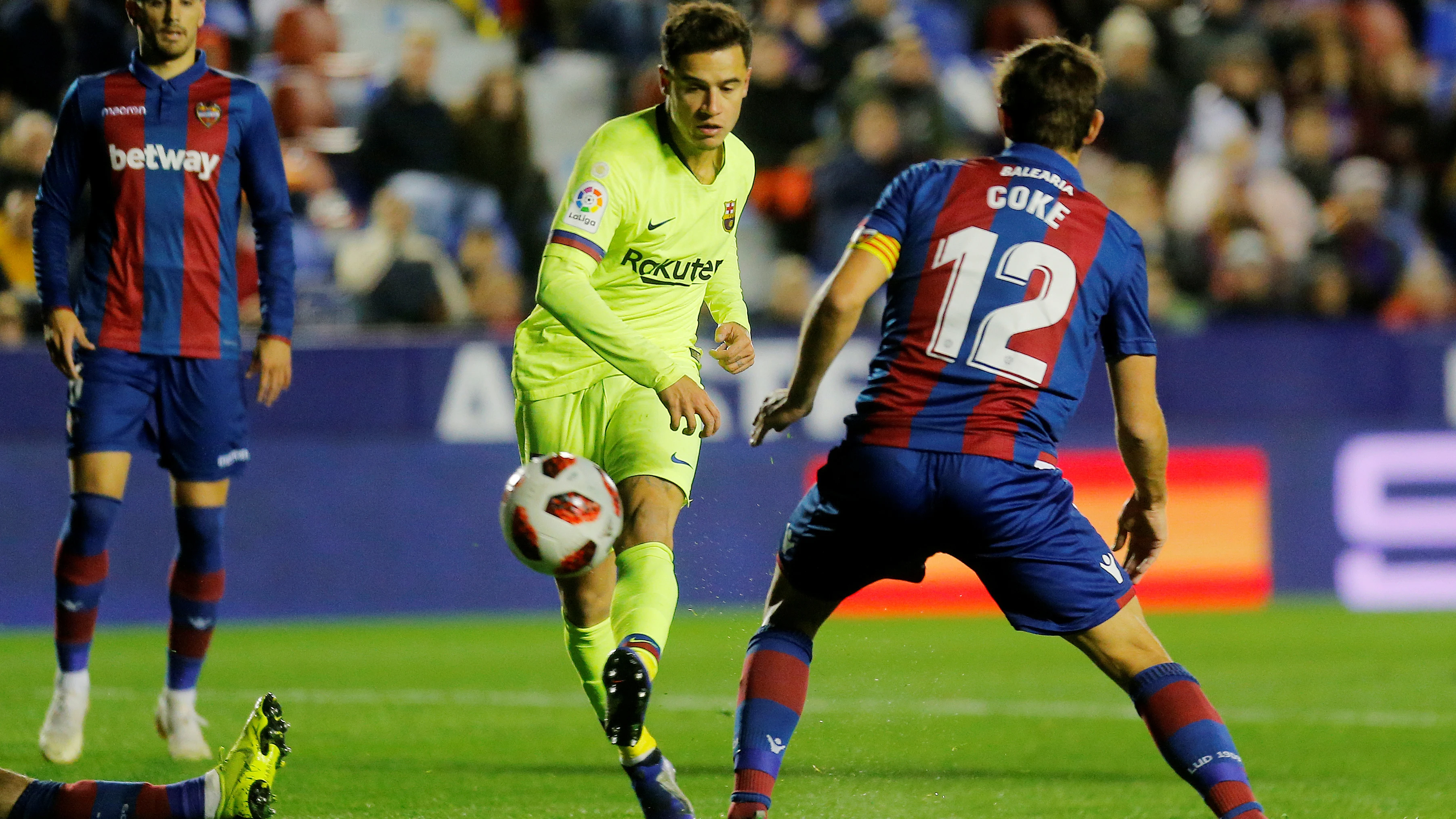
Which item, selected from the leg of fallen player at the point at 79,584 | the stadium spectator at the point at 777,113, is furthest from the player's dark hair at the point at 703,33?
the stadium spectator at the point at 777,113

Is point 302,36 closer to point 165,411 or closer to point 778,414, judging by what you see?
point 165,411

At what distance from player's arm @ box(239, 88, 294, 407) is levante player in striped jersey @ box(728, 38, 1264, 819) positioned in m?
2.32

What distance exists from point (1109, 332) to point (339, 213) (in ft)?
28.3

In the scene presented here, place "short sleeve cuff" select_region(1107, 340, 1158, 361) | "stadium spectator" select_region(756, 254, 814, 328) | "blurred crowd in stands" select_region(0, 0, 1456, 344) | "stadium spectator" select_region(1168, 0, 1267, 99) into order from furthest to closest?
"stadium spectator" select_region(1168, 0, 1267, 99) < "stadium spectator" select_region(756, 254, 814, 328) < "blurred crowd in stands" select_region(0, 0, 1456, 344) < "short sleeve cuff" select_region(1107, 340, 1158, 361)

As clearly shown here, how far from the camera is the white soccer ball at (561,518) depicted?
15.4 feet

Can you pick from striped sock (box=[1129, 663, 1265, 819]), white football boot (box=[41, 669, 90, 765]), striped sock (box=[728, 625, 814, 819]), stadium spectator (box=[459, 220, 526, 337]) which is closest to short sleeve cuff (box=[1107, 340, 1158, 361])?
striped sock (box=[1129, 663, 1265, 819])

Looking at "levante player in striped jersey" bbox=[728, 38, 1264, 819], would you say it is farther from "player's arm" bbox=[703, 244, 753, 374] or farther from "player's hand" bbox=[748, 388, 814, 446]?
"player's arm" bbox=[703, 244, 753, 374]

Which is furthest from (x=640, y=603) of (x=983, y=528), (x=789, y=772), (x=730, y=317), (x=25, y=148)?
(x=25, y=148)

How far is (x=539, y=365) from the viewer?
17.5 ft

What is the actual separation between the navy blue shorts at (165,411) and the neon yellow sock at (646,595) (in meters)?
1.95

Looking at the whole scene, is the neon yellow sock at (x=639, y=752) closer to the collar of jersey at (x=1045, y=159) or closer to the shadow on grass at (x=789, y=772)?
the shadow on grass at (x=789, y=772)

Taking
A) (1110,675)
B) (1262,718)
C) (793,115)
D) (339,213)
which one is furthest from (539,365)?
(793,115)

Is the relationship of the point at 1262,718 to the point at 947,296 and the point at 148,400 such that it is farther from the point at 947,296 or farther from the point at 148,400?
the point at 148,400

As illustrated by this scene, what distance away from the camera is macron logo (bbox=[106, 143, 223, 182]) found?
19.6 ft
